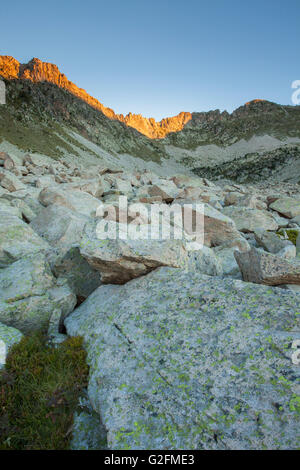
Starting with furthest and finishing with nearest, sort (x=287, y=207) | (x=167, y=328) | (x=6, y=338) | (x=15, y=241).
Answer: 1. (x=287, y=207)
2. (x=15, y=241)
3. (x=6, y=338)
4. (x=167, y=328)

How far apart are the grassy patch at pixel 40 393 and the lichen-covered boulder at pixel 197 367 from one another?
1.20ft

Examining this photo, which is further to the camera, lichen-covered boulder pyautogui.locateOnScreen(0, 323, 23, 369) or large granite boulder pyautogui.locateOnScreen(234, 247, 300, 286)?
large granite boulder pyautogui.locateOnScreen(234, 247, 300, 286)

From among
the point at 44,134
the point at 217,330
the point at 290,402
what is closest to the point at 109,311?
the point at 217,330

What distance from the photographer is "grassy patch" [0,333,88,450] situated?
149 inches

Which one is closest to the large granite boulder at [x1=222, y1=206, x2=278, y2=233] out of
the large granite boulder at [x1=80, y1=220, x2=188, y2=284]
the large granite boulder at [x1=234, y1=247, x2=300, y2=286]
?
the large granite boulder at [x1=234, y1=247, x2=300, y2=286]

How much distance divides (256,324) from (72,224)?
306 inches

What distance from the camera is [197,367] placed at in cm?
383

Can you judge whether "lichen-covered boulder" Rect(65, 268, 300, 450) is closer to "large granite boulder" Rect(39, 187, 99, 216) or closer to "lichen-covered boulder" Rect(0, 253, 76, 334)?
"lichen-covered boulder" Rect(0, 253, 76, 334)

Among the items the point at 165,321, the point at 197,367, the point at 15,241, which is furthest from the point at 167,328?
the point at 15,241

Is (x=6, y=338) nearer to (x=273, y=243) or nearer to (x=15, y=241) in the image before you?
(x=15, y=241)

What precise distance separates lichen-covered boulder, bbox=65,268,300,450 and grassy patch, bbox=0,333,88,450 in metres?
0.37

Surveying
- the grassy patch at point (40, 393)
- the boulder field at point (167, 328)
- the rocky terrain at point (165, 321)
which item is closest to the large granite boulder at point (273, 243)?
the rocky terrain at point (165, 321)

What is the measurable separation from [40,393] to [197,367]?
A: 2.77 meters
